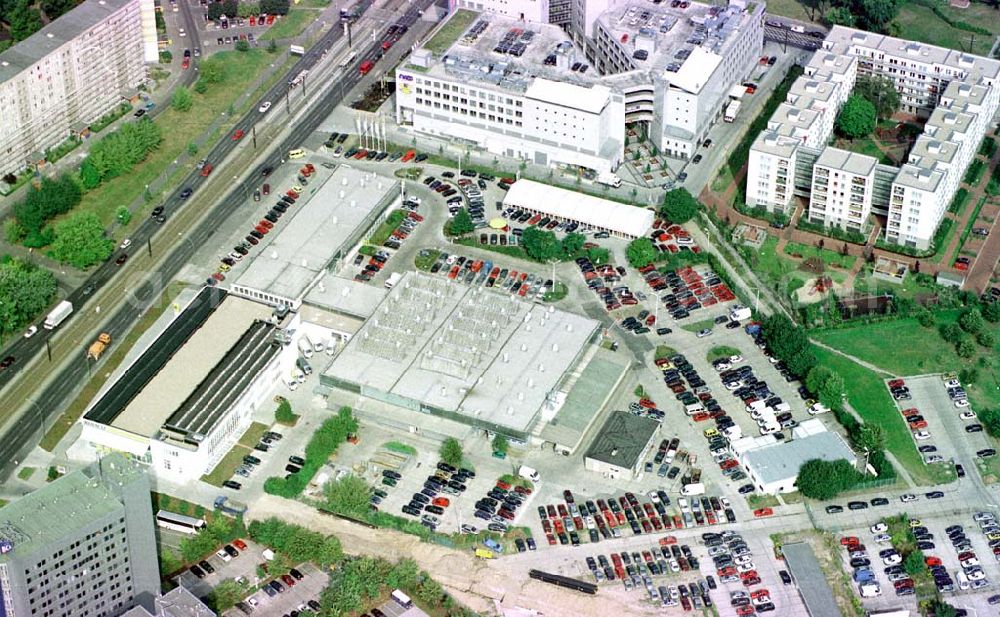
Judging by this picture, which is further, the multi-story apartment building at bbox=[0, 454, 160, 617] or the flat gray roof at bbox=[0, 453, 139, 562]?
the flat gray roof at bbox=[0, 453, 139, 562]

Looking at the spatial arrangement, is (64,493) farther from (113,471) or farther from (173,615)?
(173,615)

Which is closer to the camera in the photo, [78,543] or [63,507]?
[78,543]

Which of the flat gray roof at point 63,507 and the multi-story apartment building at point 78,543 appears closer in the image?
the multi-story apartment building at point 78,543

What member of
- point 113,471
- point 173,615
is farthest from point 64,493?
point 173,615

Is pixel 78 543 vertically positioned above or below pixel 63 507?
below

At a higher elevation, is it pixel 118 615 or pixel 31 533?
pixel 31 533

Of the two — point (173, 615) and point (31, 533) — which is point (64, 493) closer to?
point (31, 533)
